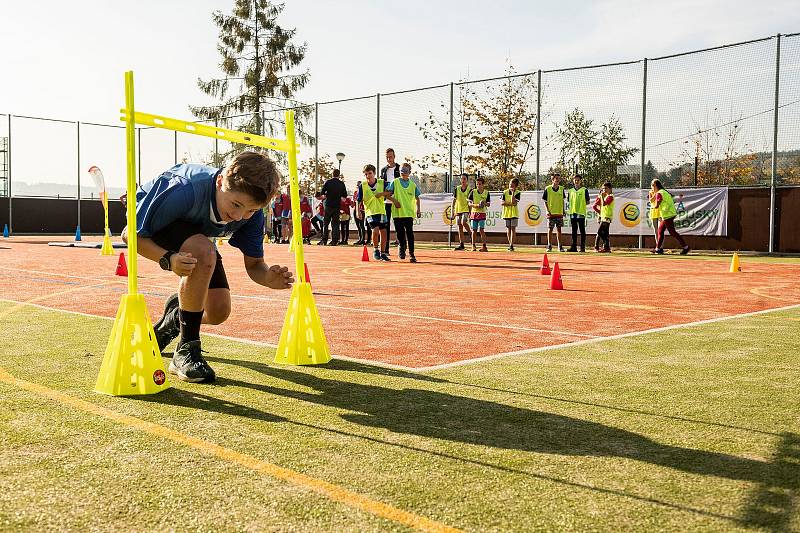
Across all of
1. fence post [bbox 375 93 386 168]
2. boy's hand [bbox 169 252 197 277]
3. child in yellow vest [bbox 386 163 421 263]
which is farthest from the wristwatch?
fence post [bbox 375 93 386 168]

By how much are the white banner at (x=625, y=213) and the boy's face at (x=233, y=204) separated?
18.8 m

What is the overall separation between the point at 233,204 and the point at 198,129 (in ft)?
2.35

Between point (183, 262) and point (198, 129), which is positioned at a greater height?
point (198, 129)

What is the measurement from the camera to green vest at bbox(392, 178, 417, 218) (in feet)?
57.0

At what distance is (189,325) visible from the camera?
4785mm

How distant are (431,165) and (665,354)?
27036mm

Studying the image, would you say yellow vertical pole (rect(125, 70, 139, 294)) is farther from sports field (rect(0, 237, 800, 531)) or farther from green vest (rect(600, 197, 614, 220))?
green vest (rect(600, 197, 614, 220))

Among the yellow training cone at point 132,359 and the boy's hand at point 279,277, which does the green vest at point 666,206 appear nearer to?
the boy's hand at point 279,277

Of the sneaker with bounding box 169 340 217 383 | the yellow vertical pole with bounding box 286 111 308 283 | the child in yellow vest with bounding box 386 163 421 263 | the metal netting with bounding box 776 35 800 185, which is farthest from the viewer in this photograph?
the metal netting with bounding box 776 35 800 185

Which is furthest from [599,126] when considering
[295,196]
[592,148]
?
[295,196]

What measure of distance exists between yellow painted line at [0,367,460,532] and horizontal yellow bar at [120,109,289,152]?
154 cm

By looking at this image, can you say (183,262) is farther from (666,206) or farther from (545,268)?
(666,206)

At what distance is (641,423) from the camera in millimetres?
3721

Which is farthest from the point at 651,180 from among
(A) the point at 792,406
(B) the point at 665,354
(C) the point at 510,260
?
(A) the point at 792,406
